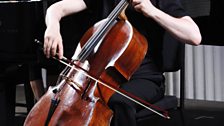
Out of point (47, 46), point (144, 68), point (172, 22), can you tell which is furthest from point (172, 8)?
point (47, 46)

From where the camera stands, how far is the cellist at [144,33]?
1684 mm

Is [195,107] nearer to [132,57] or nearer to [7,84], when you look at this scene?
[7,84]

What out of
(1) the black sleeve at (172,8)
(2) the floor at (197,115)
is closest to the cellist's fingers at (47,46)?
(1) the black sleeve at (172,8)

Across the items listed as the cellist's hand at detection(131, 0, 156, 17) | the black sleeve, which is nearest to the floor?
the black sleeve

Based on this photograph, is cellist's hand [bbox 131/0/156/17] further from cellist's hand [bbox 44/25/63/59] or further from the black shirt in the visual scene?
cellist's hand [bbox 44/25/63/59]

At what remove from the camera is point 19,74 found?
2.60m

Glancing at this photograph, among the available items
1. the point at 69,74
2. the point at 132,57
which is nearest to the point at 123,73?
the point at 132,57

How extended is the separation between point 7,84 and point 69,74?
969 mm

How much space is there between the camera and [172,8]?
1757 mm

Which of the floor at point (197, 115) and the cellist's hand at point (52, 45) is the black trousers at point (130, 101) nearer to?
the cellist's hand at point (52, 45)

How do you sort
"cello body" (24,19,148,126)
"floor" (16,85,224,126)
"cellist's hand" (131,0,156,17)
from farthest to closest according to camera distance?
"floor" (16,85,224,126) < "cellist's hand" (131,0,156,17) < "cello body" (24,19,148,126)

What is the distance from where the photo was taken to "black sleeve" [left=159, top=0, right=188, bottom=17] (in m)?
1.75

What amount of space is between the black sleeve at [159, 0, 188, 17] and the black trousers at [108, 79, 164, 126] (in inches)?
11.0

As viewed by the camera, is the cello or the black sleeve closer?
the cello
